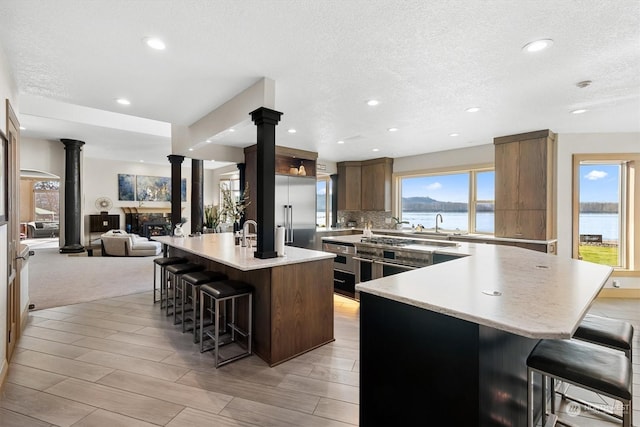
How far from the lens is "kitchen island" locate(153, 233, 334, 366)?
2.57m

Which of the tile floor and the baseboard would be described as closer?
the tile floor

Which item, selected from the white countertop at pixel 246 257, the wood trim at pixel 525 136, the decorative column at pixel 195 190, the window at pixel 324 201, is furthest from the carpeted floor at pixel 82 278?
the wood trim at pixel 525 136

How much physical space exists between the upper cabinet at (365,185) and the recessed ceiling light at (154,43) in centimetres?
549

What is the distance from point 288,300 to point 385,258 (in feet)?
5.84

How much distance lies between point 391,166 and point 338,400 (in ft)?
19.2

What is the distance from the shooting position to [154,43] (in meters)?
2.26

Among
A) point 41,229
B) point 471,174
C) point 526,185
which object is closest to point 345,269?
point 526,185

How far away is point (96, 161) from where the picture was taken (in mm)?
9961

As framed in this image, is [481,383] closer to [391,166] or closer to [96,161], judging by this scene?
[391,166]

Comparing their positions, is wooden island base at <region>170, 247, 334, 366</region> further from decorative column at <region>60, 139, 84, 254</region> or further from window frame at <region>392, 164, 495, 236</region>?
decorative column at <region>60, 139, 84, 254</region>

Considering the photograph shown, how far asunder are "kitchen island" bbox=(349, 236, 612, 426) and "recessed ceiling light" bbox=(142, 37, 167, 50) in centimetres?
231

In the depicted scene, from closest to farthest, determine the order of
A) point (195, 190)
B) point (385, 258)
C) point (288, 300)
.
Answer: point (288, 300)
point (385, 258)
point (195, 190)

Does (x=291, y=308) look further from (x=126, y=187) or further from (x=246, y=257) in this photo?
(x=126, y=187)

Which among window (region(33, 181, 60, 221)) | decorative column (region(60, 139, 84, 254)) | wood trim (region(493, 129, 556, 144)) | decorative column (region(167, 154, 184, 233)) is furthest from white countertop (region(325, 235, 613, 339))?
window (region(33, 181, 60, 221))
